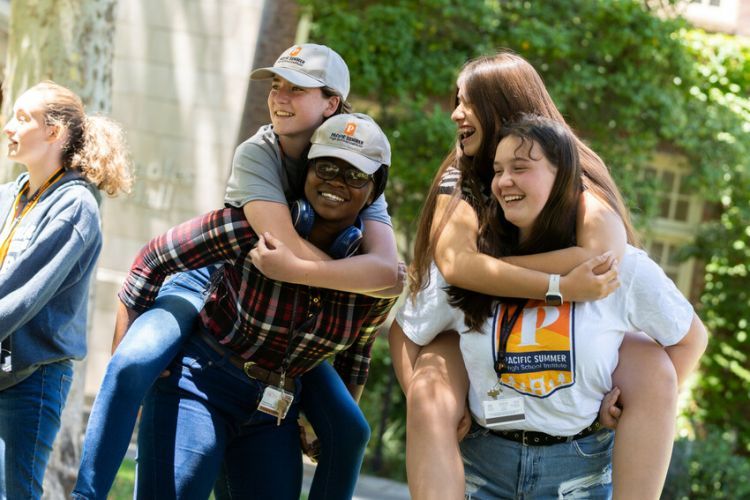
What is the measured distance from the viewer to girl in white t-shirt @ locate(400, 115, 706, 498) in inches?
120

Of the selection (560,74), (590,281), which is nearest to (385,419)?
(560,74)

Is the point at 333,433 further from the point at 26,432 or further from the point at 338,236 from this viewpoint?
the point at 26,432

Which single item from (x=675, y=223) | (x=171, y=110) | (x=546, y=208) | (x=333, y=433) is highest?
(x=546, y=208)

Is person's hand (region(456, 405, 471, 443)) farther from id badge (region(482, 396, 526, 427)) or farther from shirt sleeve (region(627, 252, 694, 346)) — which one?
shirt sleeve (region(627, 252, 694, 346))

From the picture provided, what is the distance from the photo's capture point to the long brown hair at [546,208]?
3.17 m

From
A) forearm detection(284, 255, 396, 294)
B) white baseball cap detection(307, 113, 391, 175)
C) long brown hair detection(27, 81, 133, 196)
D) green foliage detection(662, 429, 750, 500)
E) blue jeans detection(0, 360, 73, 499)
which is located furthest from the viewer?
green foliage detection(662, 429, 750, 500)

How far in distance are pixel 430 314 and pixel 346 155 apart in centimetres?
59

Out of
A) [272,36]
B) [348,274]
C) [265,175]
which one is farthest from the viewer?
[272,36]

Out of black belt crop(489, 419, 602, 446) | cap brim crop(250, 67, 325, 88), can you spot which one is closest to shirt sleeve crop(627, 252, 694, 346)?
black belt crop(489, 419, 602, 446)

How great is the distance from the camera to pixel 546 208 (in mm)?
3186

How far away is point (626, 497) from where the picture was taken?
3033 millimetres

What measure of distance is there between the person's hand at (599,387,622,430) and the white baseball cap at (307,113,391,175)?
107 cm

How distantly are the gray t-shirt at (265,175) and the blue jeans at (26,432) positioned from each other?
1.17 metres

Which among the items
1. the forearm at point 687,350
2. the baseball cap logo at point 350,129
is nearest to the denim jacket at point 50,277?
the baseball cap logo at point 350,129
